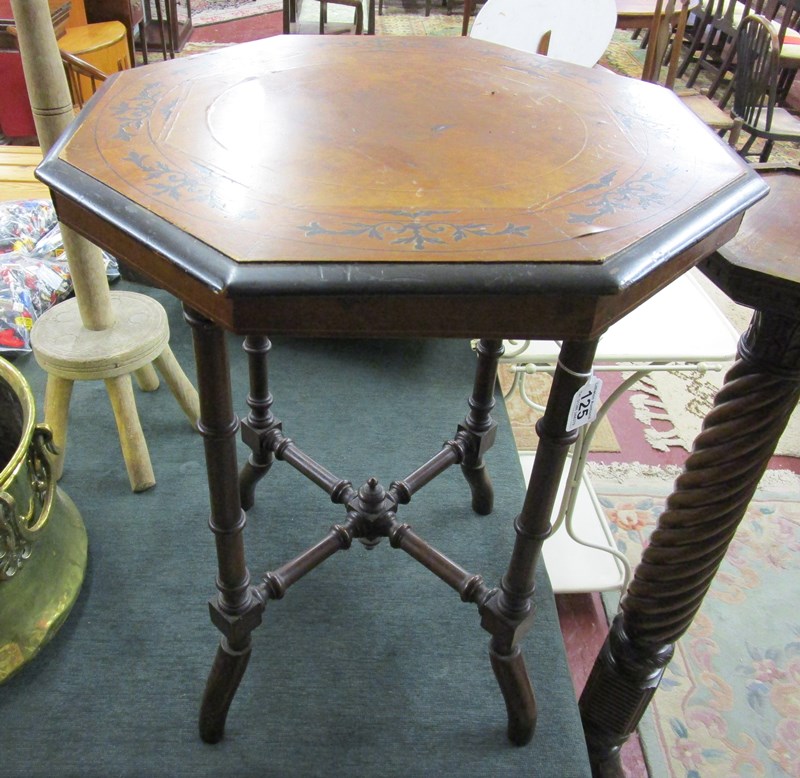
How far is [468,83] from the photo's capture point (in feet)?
2.96

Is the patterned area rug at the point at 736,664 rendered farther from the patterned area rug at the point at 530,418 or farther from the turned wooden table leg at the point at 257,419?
the turned wooden table leg at the point at 257,419

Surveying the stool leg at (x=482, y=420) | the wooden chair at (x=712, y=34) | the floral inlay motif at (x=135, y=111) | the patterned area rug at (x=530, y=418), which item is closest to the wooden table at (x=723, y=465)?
the stool leg at (x=482, y=420)

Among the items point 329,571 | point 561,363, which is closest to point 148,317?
point 329,571

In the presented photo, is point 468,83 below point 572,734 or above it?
above

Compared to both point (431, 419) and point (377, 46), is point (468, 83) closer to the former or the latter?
point (377, 46)

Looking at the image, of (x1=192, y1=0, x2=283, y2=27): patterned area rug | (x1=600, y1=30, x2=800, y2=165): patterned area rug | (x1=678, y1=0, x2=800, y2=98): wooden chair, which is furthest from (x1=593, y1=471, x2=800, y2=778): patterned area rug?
(x1=192, y1=0, x2=283, y2=27): patterned area rug

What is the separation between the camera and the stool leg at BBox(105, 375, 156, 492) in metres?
1.18

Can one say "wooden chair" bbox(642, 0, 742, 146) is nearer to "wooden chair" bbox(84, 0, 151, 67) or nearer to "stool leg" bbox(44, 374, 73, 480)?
"stool leg" bbox(44, 374, 73, 480)

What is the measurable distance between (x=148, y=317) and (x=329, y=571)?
53 cm

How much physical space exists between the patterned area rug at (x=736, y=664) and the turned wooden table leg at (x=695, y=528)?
0.19m

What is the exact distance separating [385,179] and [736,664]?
107cm

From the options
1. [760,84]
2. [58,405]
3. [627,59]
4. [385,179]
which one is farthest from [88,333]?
[627,59]

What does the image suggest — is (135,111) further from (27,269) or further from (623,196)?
(27,269)

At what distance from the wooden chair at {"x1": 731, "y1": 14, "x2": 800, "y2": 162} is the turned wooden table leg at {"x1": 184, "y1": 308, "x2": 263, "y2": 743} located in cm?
292
